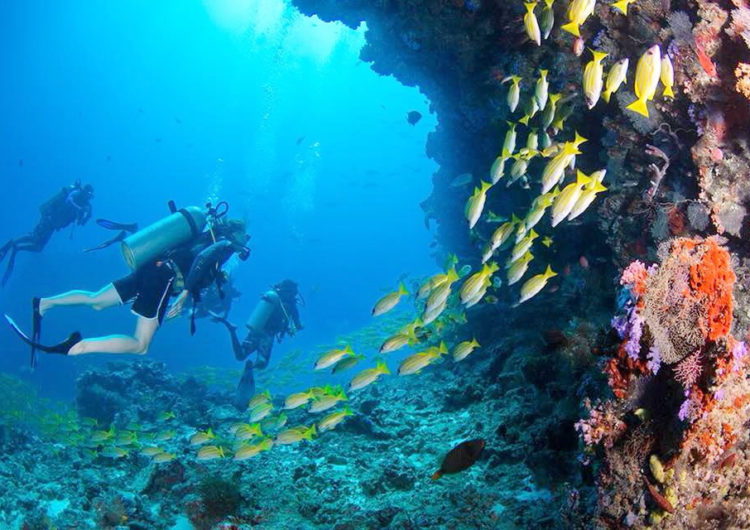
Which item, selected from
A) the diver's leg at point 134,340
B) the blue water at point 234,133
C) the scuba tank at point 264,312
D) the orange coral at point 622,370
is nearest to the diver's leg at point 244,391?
the scuba tank at point 264,312

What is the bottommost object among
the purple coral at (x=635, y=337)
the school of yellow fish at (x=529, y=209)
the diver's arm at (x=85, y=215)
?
the purple coral at (x=635, y=337)

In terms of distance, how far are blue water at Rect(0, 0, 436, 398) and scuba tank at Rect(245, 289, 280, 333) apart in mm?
61951

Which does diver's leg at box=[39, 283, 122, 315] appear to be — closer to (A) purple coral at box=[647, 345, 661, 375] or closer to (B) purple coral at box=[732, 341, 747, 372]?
(A) purple coral at box=[647, 345, 661, 375]

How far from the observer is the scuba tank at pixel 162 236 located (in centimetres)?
720

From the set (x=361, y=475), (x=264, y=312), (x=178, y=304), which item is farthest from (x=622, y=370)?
(x=264, y=312)

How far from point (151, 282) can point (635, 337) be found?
6.81m

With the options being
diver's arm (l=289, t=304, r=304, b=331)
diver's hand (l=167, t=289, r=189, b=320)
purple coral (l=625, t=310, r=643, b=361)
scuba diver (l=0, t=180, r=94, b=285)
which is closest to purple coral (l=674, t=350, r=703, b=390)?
purple coral (l=625, t=310, r=643, b=361)

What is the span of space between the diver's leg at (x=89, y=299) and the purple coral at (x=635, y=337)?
7.43 meters

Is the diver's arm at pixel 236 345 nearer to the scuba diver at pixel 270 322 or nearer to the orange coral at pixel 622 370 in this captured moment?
the scuba diver at pixel 270 322

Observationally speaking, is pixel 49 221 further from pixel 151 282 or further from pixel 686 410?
pixel 686 410

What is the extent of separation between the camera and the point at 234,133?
484 ft

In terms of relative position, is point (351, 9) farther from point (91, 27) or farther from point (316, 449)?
point (91, 27)

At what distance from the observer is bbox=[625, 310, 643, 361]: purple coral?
8.73 ft

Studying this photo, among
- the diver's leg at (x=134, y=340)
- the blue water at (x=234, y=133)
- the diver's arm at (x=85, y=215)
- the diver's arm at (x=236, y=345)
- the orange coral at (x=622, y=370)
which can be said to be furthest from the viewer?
the blue water at (x=234, y=133)
